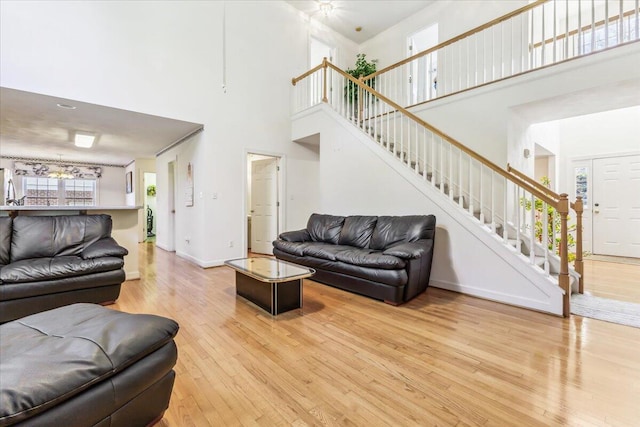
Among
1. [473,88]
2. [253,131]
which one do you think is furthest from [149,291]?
[473,88]

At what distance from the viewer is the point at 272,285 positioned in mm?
2688

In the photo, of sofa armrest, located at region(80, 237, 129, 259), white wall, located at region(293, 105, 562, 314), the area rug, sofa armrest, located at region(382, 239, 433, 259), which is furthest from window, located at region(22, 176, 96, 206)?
the area rug

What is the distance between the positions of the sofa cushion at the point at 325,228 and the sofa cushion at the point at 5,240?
349 cm

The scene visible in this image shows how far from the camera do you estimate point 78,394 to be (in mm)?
1027

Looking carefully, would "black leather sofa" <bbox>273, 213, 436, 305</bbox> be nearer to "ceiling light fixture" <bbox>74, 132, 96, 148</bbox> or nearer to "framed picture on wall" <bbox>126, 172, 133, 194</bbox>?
"ceiling light fixture" <bbox>74, 132, 96, 148</bbox>

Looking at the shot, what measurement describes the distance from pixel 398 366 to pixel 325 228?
280 centimetres

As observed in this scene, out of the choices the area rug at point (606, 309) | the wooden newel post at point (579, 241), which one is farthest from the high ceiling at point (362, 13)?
the area rug at point (606, 309)

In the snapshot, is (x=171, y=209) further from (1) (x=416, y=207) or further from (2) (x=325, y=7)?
(2) (x=325, y=7)

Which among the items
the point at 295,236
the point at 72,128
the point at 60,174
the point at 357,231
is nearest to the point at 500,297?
the point at 357,231

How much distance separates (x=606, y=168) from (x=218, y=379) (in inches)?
295

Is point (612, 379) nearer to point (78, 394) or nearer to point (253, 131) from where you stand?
point (78, 394)

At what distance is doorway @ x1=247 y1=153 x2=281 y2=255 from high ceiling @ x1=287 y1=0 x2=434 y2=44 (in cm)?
320

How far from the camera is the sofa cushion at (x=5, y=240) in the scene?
2.89 meters

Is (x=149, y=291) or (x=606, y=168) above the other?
(x=606, y=168)
